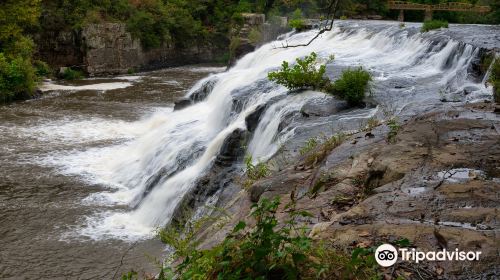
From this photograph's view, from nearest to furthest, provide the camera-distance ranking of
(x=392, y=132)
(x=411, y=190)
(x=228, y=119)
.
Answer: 1. (x=411, y=190)
2. (x=392, y=132)
3. (x=228, y=119)

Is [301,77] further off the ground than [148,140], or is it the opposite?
[301,77]

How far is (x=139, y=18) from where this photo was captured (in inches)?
1142

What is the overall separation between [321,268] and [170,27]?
2949 centimetres

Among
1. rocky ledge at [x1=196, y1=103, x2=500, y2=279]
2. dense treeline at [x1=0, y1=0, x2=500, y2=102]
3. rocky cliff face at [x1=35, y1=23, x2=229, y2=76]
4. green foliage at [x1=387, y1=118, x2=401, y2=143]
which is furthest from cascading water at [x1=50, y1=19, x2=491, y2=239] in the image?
rocky cliff face at [x1=35, y1=23, x2=229, y2=76]

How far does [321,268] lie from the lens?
3281 millimetres

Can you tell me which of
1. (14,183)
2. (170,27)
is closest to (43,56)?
(170,27)

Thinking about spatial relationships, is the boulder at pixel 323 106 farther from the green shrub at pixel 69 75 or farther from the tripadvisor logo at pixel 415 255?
the green shrub at pixel 69 75

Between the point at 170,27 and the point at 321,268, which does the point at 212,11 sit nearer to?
the point at 170,27

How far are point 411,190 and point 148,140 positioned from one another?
32.8 feet

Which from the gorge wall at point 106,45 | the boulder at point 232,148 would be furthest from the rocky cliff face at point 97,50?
the boulder at point 232,148

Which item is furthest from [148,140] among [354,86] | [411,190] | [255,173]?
[411,190]

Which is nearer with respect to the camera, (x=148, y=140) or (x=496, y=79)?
(x=496, y=79)

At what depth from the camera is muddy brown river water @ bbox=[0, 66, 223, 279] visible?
26.1 feet

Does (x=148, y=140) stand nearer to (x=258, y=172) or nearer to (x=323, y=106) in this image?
(x=323, y=106)
